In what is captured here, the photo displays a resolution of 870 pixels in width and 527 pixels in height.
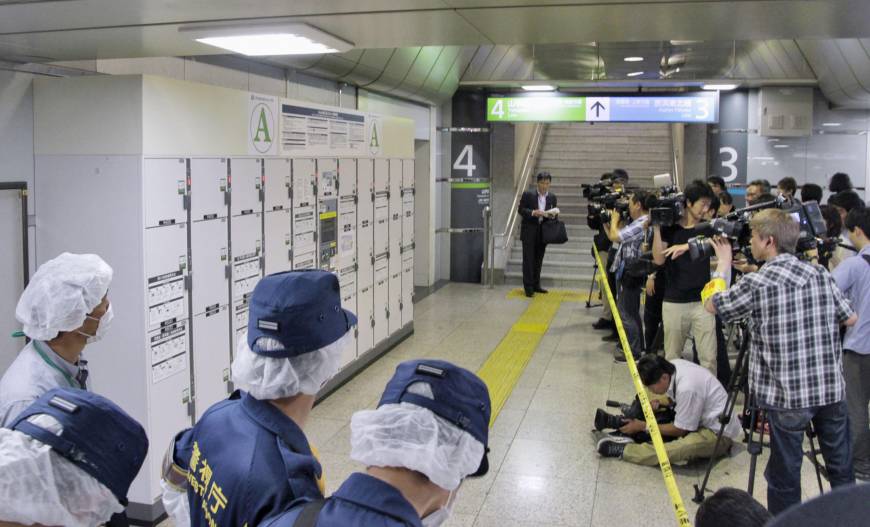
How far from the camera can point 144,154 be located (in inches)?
190

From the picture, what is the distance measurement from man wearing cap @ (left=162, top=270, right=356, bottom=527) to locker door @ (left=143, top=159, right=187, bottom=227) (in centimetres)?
286

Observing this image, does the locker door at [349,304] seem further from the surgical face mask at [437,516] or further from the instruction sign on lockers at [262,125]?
the surgical face mask at [437,516]

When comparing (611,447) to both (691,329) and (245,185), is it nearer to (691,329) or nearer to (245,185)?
(691,329)

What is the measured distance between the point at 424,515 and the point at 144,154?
378cm

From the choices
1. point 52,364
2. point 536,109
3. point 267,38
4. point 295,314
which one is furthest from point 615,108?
point 295,314

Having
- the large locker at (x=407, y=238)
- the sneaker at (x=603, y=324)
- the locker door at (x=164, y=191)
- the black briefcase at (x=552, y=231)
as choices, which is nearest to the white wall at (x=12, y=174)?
the locker door at (x=164, y=191)

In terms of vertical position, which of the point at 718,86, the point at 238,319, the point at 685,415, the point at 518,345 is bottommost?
the point at 518,345

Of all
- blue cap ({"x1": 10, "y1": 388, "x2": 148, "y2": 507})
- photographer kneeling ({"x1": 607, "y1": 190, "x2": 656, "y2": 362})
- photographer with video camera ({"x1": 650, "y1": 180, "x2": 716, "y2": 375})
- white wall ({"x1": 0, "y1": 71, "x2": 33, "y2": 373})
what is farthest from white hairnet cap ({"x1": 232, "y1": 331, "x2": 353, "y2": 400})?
photographer kneeling ({"x1": 607, "y1": 190, "x2": 656, "y2": 362})

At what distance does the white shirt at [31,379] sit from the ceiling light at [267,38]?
1.90 metres

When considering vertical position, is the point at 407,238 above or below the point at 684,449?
above

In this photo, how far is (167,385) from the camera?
17.0ft

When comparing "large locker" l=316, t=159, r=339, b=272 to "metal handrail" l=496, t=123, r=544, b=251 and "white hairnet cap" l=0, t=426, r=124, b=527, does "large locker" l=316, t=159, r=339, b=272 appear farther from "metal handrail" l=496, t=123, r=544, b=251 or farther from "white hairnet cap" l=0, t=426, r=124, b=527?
"metal handrail" l=496, t=123, r=544, b=251

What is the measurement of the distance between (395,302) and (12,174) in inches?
203

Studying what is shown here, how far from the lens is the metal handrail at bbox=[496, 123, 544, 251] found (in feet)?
46.7
